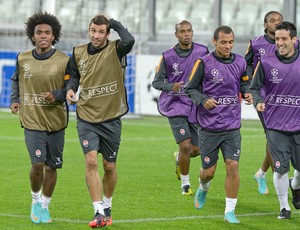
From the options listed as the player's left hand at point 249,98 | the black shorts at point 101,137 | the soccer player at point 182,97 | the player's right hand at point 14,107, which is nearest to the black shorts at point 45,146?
the player's right hand at point 14,107

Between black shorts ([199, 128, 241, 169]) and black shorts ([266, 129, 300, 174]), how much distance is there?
43cm

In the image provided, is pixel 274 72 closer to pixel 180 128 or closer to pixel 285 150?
pixel 285 150

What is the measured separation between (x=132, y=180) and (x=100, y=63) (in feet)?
15.3

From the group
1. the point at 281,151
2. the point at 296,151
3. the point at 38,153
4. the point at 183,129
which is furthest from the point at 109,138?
the point at 183,129

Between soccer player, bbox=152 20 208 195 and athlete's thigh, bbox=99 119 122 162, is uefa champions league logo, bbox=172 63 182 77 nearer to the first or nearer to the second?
soccer player, bbox=152 20 208 195

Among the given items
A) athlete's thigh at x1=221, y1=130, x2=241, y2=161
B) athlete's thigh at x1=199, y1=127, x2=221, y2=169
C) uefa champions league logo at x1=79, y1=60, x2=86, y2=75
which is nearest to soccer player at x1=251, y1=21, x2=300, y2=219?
athlete's thigh at x1=221, y1=130, x2=241, y2=161

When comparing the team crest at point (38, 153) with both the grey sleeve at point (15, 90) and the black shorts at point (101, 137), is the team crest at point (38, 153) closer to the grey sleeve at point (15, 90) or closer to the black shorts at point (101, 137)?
the black shorts at point (101, 137)

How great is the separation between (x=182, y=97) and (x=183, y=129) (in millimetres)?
500

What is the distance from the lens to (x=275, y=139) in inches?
438

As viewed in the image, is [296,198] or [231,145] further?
[296,198]

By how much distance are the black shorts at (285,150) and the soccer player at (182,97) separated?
276 centimetres

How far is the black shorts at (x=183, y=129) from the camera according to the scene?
13867mm

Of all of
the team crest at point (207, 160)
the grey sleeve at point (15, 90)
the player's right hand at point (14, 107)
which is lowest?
the team crest at point (207, 160)

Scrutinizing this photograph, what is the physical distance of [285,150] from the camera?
1107 centimetres
